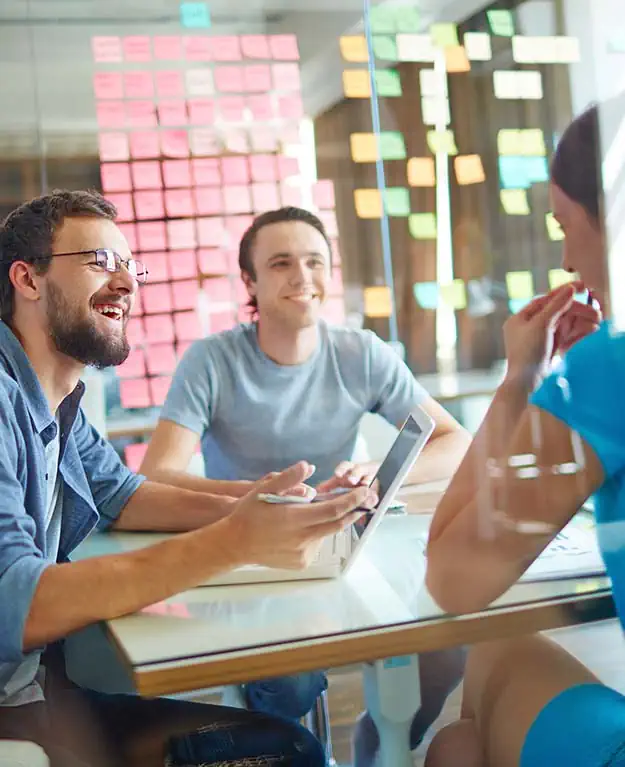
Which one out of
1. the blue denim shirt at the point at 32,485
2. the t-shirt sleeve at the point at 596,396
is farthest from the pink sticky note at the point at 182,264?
the t-shirt sleeve at the point at 596,396

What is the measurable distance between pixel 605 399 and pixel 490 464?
0.15 m

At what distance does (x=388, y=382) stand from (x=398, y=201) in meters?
0.48

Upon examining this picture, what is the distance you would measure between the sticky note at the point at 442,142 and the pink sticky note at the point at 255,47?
40.1 inches

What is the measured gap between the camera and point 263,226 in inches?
69.3

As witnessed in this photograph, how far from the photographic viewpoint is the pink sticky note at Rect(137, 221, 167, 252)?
5.21ft

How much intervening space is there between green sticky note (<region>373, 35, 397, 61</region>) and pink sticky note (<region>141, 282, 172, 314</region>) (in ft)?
1.83

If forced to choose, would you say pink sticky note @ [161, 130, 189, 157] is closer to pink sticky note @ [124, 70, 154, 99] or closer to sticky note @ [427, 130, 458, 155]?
pink sticky note @ [124, 70, 154, 99]

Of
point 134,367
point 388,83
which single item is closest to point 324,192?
point 134,367

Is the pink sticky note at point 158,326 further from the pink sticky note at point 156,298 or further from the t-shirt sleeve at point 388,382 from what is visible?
the t-shirt sleeve at point 388,382

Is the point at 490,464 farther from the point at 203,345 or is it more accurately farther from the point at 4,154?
the point at 4,154

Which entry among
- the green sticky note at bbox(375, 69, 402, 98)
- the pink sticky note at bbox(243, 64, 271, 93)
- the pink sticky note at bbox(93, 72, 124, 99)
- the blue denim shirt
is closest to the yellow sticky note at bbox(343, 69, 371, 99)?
the green sticky note at bbox(375, 69, 402, 98)

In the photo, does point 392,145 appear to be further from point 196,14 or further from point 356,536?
point 196,14

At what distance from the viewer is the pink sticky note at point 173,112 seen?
1.86m

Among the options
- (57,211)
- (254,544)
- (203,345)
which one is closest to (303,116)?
(203,345)
